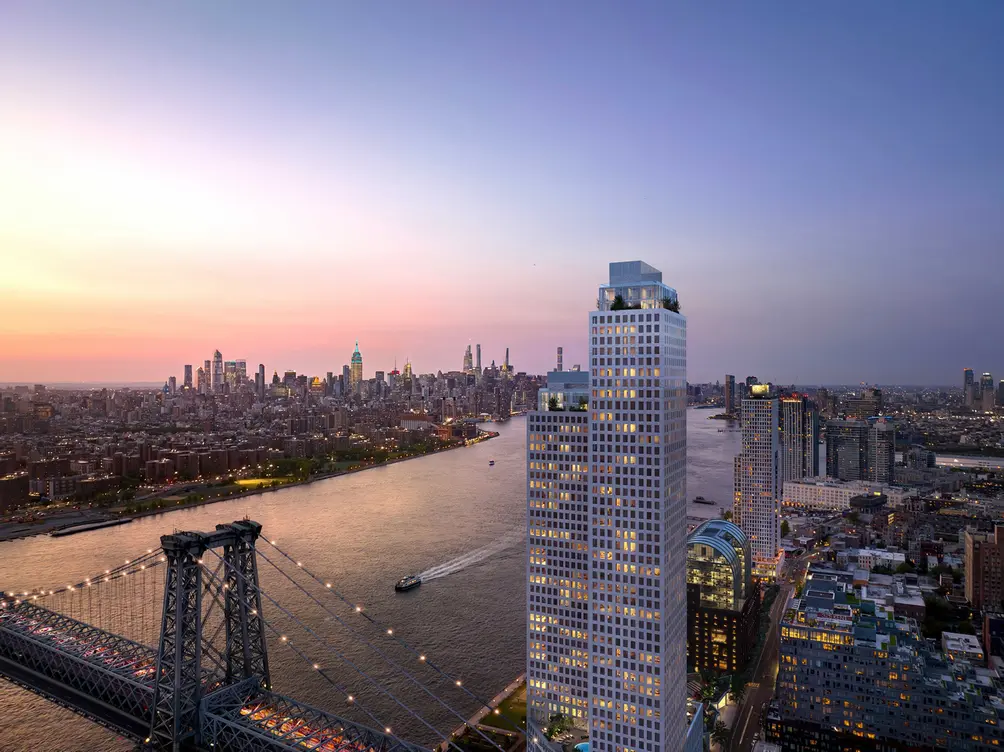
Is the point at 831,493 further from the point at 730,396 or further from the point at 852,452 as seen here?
the point at 730,396

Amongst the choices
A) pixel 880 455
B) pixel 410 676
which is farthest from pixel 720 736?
pixel 880 455

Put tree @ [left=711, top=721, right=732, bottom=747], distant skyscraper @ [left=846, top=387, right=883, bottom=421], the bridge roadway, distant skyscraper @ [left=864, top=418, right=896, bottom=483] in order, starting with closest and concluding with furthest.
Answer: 1. the bridge roadway
2. tree @ [left=711, top=721, right=732, bottom=747]
3. distant skyscraper @ [left=864, top=418, right=896, bottom=483]
4. distant skyscraper @ [left=846, top=387, right=883, bottom=421]

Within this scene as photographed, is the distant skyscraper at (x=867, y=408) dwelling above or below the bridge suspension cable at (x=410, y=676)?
above

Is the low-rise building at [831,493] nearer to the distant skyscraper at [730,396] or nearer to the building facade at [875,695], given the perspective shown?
the building facade at [875,695]

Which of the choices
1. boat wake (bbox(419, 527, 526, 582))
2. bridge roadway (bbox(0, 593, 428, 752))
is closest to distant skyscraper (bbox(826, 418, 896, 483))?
boat wake (bbox(419, 527, 526, 582))

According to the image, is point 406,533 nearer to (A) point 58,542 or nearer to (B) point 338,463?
(A) point 58,542

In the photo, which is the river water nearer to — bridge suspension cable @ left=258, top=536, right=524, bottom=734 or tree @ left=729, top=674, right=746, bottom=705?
bridge suspension cable @ left=258, top=536, right=524, bottom=734

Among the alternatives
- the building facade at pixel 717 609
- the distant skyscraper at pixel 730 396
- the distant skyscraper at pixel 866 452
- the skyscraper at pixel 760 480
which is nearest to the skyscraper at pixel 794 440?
the distant skyscraper at pixel 866 452
